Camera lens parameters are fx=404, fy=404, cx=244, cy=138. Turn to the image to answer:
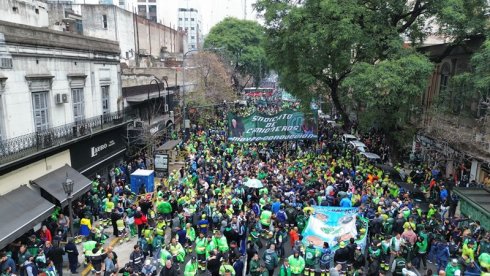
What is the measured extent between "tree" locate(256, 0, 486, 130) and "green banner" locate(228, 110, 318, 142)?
1834mm

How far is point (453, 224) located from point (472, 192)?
2807 mm

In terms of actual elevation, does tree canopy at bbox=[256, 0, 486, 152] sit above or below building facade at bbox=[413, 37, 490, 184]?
above

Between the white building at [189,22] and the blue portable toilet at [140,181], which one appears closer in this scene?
the blue portable toilet at [140,181]

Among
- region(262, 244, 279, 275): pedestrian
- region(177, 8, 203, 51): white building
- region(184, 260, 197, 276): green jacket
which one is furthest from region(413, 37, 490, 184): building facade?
region(177, 8, 203, 51): white building

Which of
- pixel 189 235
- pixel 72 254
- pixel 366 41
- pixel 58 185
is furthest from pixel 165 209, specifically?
pixel 366 41

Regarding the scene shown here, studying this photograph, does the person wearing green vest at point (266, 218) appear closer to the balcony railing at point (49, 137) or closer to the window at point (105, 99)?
the balcony railing at point (49, 137)

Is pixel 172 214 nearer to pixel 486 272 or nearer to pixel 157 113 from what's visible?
Answer: pixel 486 272

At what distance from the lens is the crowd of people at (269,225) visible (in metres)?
11.5

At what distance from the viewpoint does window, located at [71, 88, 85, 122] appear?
19.0 m

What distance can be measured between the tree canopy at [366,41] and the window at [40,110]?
1324 centimetres

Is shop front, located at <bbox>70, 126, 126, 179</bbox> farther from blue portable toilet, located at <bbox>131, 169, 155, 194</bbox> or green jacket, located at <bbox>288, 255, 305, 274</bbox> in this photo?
green jacket, located at <bbox>288, 255, 305, 274</bbox>

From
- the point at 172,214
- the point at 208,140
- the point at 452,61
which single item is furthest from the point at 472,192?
the point at 208,140

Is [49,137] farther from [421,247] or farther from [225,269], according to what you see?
[421,247]

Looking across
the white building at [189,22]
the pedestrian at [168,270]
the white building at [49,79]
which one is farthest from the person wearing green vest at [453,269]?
the white building at [189,22]
